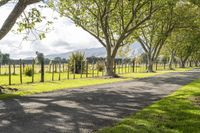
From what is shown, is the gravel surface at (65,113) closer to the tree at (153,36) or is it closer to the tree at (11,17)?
the tree at (11,17)

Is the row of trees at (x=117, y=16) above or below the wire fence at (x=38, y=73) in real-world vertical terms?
above

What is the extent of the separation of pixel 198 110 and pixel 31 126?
612 centimetres

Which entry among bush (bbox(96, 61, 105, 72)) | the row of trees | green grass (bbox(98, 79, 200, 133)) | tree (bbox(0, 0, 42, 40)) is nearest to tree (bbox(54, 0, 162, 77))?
the row of trees

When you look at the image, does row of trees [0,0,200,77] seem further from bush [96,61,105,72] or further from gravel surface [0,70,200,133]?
gravel surface [0,70,200,133]

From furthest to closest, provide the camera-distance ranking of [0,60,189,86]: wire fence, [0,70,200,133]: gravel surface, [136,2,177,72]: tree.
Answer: [136,2,177,72]: tree
[0,60,189,86]: wire fence
[0,70,200,133]: gravel surface

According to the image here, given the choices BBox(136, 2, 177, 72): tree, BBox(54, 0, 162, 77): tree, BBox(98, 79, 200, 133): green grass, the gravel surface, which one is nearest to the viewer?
BBox(98, 79, 200, 133): green grass

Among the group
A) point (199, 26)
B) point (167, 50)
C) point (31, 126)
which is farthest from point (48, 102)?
point (167, 50)

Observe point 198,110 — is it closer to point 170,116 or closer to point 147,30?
point 170,116

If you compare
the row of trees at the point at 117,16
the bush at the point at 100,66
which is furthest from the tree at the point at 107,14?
the bush at the point at 100,66

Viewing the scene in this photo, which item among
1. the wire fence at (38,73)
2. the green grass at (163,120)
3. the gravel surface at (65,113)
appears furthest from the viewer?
the wire fence at (38,73)

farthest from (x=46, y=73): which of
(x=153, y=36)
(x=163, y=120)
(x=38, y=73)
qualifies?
(x=163, y=120)

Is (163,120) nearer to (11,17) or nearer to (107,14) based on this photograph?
(11,17)

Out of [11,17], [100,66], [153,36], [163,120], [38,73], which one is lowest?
[163,120]

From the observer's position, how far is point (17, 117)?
12.2 m
